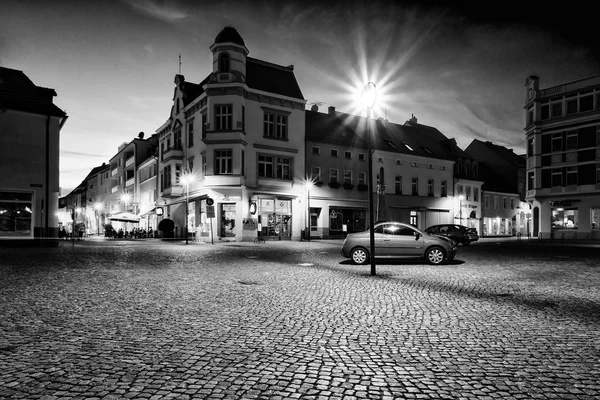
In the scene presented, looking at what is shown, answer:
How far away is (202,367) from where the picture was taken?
465 cm

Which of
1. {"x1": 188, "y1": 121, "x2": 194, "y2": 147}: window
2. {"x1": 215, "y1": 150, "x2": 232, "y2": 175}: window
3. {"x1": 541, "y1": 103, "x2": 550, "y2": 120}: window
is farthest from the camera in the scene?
{"x1": 541, "y1": 103, "x2": 550, "y2": 120}: window

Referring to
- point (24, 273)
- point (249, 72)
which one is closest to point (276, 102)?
point (249, 72)

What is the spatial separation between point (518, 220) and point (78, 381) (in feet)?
233

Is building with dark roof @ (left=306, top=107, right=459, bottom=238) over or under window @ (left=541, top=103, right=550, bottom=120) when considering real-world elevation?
under

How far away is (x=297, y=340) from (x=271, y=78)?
1547 inches

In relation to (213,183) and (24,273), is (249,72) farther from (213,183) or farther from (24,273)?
(24,273)

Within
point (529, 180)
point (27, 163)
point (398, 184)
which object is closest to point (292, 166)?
point (398, 184)

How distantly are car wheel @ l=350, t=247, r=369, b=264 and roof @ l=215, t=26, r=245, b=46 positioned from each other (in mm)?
28023

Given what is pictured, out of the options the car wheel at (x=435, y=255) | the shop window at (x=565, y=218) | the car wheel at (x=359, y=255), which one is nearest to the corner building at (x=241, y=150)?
the car wheel at (x=359, y=255)

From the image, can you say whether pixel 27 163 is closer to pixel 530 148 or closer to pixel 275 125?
pixel 275 125

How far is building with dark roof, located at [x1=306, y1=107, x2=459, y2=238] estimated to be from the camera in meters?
44.1

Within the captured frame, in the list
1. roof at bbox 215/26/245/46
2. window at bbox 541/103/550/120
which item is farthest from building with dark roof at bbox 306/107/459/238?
window at bbox 541/103/550/120

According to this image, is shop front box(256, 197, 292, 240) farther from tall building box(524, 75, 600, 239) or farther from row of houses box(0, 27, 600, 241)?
tall building box(524, 75, 600, 239)

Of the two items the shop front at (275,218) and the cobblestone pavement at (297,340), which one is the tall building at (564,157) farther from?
the cobblestone pavement at (297,340)
